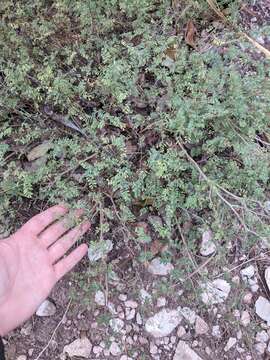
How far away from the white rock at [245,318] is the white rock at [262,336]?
0.09 metres

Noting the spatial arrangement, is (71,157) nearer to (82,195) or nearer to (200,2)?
(82,195)

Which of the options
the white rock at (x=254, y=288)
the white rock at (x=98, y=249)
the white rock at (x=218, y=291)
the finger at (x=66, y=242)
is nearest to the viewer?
the white rock at (x=98, y=249)

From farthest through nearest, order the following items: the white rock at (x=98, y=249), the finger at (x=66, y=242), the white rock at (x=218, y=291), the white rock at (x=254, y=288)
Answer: the white rock at (x=254, y=288), the white rock at (x=218, y=291), the finger at (x=66, y=242), the white rock at (x=98, y=249)

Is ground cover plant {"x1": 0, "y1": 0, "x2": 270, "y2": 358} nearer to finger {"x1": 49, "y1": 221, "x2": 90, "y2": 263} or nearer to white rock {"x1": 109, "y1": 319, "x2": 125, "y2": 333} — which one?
finger {"x1": 49, "y1": 221, "x2": 90, "y2": 263}

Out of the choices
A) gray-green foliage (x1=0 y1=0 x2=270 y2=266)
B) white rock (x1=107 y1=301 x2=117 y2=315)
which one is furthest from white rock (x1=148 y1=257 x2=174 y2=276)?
white rock (x1=107 y1=301 x2=117 y2=315)

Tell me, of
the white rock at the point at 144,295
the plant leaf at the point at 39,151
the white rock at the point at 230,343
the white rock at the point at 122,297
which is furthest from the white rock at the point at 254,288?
the plant leaf at the point at 39,151

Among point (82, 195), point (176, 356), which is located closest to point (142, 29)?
point (82, 195)

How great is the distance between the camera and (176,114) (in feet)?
8.38

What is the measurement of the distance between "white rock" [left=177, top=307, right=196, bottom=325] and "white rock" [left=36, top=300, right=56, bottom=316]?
673 millimetres

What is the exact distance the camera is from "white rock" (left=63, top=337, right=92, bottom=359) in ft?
8.93

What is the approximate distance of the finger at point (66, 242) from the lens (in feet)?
8.59

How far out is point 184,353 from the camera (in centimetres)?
273

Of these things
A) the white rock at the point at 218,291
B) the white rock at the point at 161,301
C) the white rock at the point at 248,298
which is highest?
the white rock at the point at 161,301

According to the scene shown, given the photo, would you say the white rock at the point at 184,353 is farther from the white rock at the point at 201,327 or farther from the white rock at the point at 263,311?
the white rock at the point at 263,311
